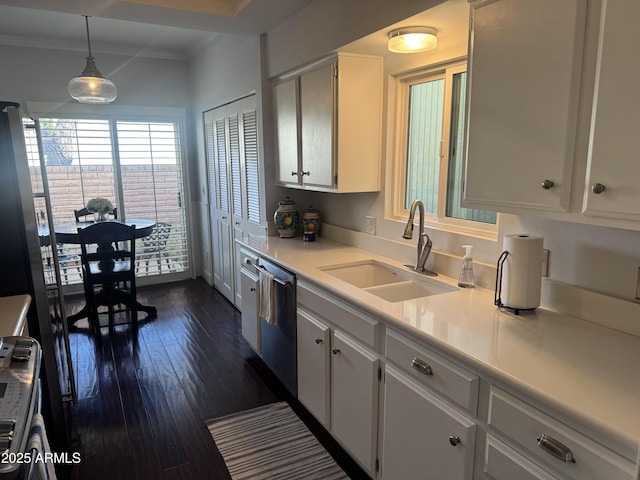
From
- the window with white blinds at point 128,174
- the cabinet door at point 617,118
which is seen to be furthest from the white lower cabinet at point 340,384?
the window with white blinds at point 128,174

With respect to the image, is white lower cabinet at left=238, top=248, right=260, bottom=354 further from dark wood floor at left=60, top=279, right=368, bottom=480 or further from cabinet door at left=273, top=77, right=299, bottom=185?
cabinet door at left=273, top=77, right=299, bottom=185

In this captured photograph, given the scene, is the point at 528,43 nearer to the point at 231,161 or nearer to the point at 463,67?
the point at 463,67

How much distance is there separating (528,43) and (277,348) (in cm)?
218

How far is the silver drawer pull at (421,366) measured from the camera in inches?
60.5

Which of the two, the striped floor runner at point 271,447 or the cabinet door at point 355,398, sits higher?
the cabinet door at point 355,398

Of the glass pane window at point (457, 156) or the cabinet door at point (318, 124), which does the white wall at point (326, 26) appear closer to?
the cabinet door at point (318, 124)

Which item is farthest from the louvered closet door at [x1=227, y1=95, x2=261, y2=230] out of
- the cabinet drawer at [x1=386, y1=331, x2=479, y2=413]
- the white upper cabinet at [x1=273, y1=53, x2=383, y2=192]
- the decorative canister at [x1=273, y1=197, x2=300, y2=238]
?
the cabinet drawer at [x1=386, y1=331, x2=479, y2=413]

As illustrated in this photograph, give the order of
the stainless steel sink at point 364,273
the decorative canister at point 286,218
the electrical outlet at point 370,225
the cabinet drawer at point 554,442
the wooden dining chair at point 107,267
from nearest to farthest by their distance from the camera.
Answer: the cabinet drawer at point 554,442 → the stainless steel sink at point 364,273 → the electrical outlet at point 370,225 → the decorative canister at point 286,218 → the wooden dining chair at point 107,267

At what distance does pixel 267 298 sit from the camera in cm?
280

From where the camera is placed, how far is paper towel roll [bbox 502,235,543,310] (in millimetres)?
1629

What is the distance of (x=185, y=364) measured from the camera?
10.8ft

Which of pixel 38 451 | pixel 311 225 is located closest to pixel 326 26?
Answer: pixel 311 225

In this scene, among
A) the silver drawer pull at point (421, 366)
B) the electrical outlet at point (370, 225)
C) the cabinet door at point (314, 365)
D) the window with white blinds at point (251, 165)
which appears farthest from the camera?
the window with white blinds at point (251, 165)

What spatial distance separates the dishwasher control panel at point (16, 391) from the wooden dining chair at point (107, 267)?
7.95ft
